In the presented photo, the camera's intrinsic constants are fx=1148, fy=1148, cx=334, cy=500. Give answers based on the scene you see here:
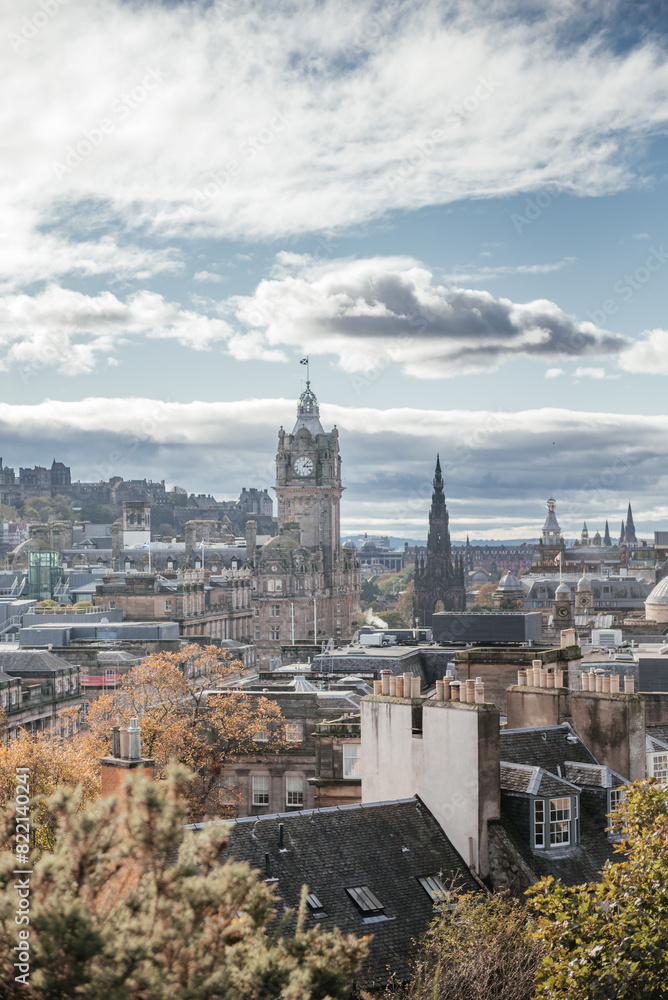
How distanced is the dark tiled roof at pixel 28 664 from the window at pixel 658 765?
50161 mm

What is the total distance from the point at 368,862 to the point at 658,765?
32.5 ft

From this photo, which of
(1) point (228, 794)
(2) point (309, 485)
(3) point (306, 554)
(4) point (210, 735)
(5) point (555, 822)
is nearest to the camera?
(5) point (555, 822)

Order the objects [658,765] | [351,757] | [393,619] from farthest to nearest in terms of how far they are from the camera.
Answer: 1. [393,619]
2. [351,757]
3. [658,765]

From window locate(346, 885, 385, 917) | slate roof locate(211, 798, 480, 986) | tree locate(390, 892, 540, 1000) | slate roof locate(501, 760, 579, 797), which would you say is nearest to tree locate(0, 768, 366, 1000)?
tree locate(390, 892, 540, 1000)

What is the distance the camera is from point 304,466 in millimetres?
143500

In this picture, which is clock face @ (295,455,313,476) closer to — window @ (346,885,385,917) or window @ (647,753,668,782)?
window @ (647,753,668,782)

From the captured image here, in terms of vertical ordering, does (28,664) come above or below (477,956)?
above

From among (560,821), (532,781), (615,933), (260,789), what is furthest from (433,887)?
(260,789)

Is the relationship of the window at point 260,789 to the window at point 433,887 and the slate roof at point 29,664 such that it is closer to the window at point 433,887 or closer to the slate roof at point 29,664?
the window at point 433,887

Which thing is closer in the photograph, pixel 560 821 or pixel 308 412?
pixel 560 821

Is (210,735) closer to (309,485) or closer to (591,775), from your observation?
(591,775)

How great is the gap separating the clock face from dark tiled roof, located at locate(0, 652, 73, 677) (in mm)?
73066

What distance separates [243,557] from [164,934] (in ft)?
494

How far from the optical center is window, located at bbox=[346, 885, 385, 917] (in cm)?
2025
